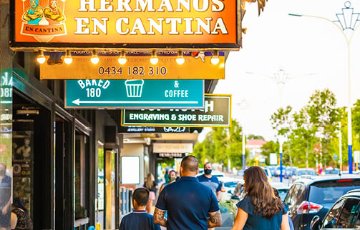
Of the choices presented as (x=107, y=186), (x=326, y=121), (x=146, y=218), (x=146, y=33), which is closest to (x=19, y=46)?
(x=146, y=33)

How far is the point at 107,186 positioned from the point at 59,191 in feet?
28.1

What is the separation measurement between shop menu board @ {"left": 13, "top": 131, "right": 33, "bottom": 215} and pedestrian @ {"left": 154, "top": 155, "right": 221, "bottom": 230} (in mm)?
3568

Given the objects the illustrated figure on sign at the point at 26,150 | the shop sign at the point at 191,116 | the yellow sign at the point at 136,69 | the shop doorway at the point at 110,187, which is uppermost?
the yellow sign at the point at 136,69

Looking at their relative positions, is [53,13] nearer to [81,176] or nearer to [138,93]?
[138,93]

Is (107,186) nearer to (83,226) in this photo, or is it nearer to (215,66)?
(83,226)

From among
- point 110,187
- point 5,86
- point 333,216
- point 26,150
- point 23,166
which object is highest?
point 5,86

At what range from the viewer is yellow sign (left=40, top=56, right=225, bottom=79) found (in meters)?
9.73

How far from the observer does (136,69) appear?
392 inches

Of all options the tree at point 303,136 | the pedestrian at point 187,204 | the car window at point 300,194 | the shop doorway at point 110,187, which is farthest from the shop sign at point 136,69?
the tree at point 303,136

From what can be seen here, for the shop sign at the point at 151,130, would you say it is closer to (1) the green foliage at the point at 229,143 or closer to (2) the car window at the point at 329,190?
(2) the car window at the point at 329,190

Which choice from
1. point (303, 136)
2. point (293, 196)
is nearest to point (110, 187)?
point (293, 196)

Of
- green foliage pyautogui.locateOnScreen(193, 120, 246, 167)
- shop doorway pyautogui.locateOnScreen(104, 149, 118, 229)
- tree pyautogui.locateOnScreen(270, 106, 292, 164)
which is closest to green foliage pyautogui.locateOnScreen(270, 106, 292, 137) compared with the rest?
tree pyautogui.locateOnScreen(270, 106, 292, 164)

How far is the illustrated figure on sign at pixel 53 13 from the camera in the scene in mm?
7266

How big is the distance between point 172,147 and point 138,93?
3016cm
